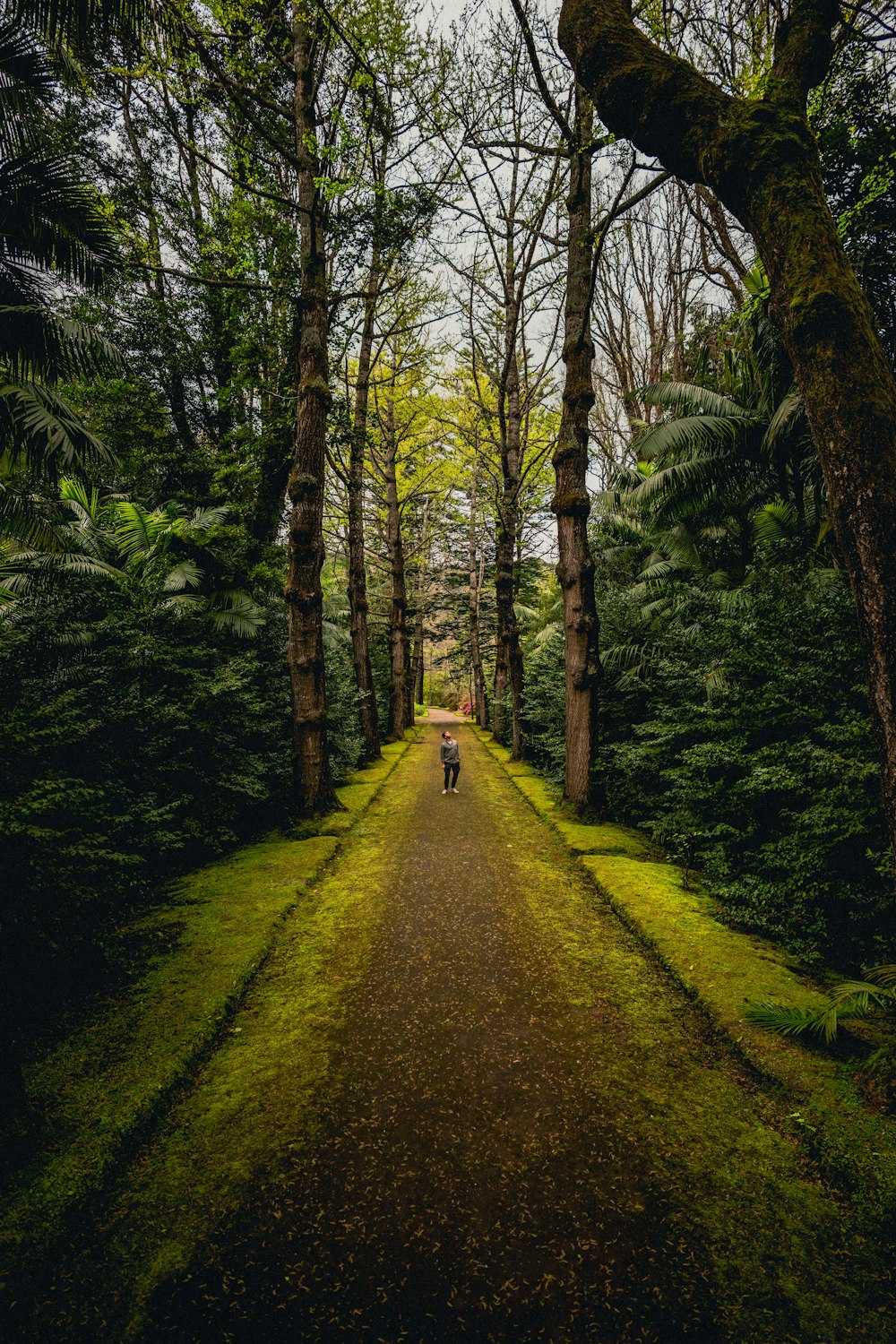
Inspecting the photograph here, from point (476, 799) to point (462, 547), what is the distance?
1778 cm

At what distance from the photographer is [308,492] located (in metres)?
7.50

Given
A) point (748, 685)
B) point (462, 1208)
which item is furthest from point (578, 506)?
point (462, 1208)

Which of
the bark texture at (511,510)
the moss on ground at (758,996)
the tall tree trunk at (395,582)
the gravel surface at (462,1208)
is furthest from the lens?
the tall tree trunk at (395,582)

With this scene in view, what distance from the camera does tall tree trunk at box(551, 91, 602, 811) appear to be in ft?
25.2

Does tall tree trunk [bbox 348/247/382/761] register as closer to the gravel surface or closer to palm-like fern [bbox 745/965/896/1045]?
the gravel surface

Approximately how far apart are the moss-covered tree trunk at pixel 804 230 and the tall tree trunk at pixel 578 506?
4.14m

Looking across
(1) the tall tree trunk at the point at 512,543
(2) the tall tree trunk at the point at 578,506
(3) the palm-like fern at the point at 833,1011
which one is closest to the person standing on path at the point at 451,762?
(2) the tall tree trunk at the point at 578,506

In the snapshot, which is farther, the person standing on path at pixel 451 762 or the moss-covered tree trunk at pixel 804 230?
the person standing on path at pixel 451 762

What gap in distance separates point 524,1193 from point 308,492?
300 inches

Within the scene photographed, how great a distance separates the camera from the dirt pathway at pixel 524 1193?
173cm

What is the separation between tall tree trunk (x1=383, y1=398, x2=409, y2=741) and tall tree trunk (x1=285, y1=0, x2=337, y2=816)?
8136mm

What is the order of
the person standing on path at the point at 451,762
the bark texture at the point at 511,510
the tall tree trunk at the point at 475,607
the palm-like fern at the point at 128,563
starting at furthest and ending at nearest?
the tall tree trunk at the point at 475,607 < the bark texture at the point at 511,510 < the person standing on path at the point at 451,762 < the palm-like fern at the point at 128,563

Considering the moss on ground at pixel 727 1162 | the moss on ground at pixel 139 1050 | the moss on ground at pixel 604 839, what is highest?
the moss on ground at pixel 604 839

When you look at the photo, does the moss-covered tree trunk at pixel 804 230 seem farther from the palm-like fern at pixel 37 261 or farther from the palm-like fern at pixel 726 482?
the palm-like fern at pixel 37 261
